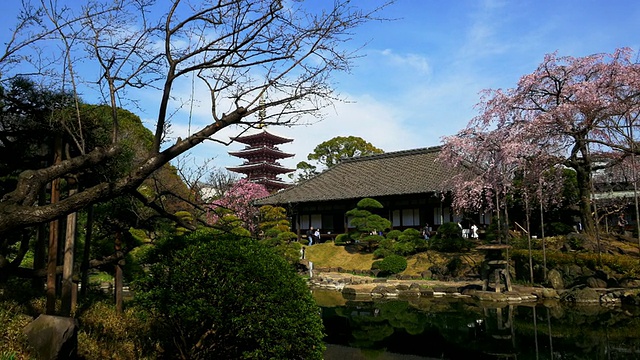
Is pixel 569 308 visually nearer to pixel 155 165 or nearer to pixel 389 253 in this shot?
pixel 389 253

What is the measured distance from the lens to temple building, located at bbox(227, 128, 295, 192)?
43719mm

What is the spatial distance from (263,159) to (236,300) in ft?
132

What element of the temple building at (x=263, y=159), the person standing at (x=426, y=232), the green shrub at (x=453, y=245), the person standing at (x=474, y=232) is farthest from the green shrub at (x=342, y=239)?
the temple building at (x=263, y=159)

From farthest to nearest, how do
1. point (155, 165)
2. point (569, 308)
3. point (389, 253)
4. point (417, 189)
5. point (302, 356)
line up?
point (417, 189) < point (389, 253) < point (569, 308) < point (302, 356) < point (155, 165)

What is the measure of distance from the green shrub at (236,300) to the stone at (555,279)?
1233cm

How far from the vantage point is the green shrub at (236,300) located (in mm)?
4793

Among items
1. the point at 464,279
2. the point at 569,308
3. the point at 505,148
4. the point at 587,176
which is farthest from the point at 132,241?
the point at 587,176

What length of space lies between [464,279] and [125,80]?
608 inches

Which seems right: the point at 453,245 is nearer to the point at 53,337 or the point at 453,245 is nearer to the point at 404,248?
the point at 404,248

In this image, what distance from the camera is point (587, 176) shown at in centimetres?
1659

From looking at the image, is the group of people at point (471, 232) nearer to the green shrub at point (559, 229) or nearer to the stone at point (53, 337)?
the green shrub at point (559, 229)

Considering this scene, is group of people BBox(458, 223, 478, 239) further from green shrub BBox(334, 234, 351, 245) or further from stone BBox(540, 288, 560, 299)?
stone BBox(540, 288, 560, 299)

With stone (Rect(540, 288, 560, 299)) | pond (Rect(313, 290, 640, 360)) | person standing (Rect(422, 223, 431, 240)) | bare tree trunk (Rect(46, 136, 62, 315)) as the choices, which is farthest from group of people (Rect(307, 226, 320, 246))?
bare tree trunk (Rect(46, 136, 62, 315))

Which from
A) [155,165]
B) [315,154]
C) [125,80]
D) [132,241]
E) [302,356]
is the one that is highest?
[315,154]
